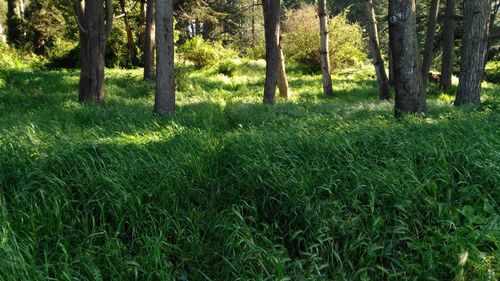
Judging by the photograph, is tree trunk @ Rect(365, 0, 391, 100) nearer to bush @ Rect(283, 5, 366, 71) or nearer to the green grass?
the green grass

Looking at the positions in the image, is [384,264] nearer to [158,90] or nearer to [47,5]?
[158,90]

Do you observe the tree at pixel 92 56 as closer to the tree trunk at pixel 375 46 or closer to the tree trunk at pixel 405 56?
the tree trunk at pixel 405 56

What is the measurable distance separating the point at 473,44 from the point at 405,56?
2.25m

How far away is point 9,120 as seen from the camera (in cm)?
770

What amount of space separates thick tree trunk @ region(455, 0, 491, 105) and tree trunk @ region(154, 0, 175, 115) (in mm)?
6219

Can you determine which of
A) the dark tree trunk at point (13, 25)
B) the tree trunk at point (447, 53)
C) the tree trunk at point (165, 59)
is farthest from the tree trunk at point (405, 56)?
the dark tree trunk at point (13, 25)

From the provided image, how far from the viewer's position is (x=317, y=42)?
24.2 m

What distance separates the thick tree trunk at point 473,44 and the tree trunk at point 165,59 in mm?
6219

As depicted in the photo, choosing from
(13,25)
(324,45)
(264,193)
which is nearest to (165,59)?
(264,193)

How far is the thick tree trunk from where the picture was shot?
843 centimetres

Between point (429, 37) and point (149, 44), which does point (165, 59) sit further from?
point (429, 37)

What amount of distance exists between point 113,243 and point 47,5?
2582cm

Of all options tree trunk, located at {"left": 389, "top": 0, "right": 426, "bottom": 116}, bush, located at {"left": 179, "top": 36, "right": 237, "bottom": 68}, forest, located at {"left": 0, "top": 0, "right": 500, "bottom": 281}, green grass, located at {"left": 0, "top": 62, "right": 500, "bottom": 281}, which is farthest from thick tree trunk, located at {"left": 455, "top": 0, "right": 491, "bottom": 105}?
bush, located at {"left": 179, "top": 36, "right": 237, "bottom": 68}

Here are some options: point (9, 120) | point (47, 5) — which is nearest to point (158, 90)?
point (9, 120)
